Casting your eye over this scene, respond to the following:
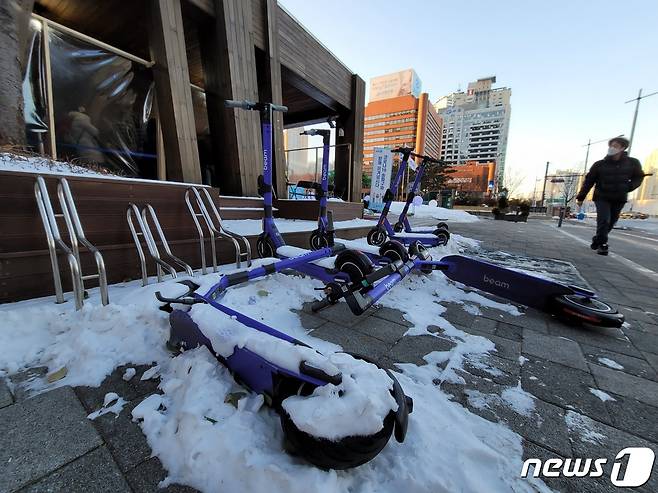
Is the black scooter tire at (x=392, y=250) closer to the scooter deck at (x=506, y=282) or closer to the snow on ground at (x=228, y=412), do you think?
the scooter deck at (x=506, y=282)

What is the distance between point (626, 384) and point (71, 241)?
12.3 ft

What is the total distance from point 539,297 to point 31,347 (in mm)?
3725

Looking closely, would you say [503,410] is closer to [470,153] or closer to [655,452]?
[655,452]

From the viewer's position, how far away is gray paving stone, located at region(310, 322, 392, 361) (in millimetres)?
1833

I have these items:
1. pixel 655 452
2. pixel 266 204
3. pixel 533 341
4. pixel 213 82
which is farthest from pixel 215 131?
pixel 655 452

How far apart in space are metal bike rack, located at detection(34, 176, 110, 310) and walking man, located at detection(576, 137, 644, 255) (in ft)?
24.6

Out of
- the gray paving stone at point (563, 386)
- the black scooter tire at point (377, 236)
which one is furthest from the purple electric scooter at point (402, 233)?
the gray paving stone at point (563, 386)

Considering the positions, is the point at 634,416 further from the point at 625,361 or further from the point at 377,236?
the point at 377,236

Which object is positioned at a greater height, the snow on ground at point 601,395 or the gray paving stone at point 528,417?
the gray paving stone at point 528,417

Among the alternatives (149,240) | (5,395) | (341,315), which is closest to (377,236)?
(341,315)

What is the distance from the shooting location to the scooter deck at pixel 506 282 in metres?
2.50

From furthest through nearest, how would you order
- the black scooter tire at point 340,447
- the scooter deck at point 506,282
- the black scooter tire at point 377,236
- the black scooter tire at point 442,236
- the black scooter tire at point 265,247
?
the black scooter tire at point 377,236 → the black scooter tire at point 442,236 → the black scooter tire at point 265,247 → the scooter deck at point 506,282 → the black scooter tire at point 340,447

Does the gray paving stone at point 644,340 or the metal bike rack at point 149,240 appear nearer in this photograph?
the gray paving stone at point 644,340

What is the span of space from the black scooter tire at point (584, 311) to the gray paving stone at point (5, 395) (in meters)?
3.52
